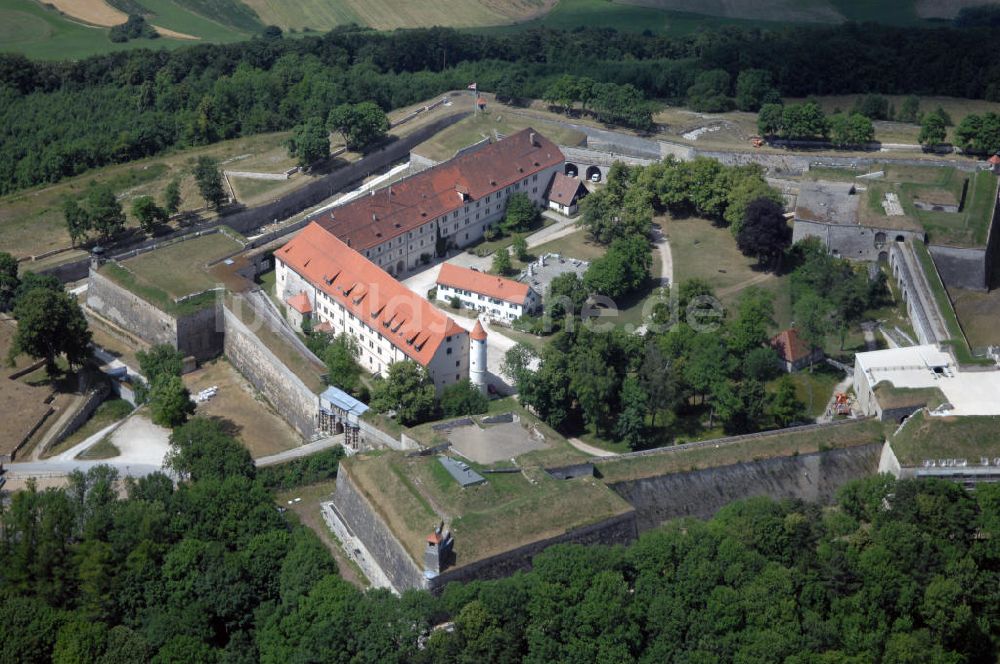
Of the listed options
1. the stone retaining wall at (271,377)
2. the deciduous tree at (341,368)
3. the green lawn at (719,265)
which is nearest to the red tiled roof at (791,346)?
the green lawn at (719,265)

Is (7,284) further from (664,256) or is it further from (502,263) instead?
(664,256)

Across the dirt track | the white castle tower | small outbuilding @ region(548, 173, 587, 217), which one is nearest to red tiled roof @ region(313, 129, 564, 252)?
small outbuilding @ region(548, 173, 587, 217)

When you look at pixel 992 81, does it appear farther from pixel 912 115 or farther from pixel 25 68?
pixel 25 68

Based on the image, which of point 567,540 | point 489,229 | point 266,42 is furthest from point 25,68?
point 567,540

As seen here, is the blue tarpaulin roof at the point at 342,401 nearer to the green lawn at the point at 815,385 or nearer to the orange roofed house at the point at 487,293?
the orange roofed house at the point at 487,293

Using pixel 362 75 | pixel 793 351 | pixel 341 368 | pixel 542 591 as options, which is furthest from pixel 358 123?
pixel 542 591

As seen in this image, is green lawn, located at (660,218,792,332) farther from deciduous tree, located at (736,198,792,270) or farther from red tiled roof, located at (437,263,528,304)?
red tiled roof, located at (437,263,528,304)
